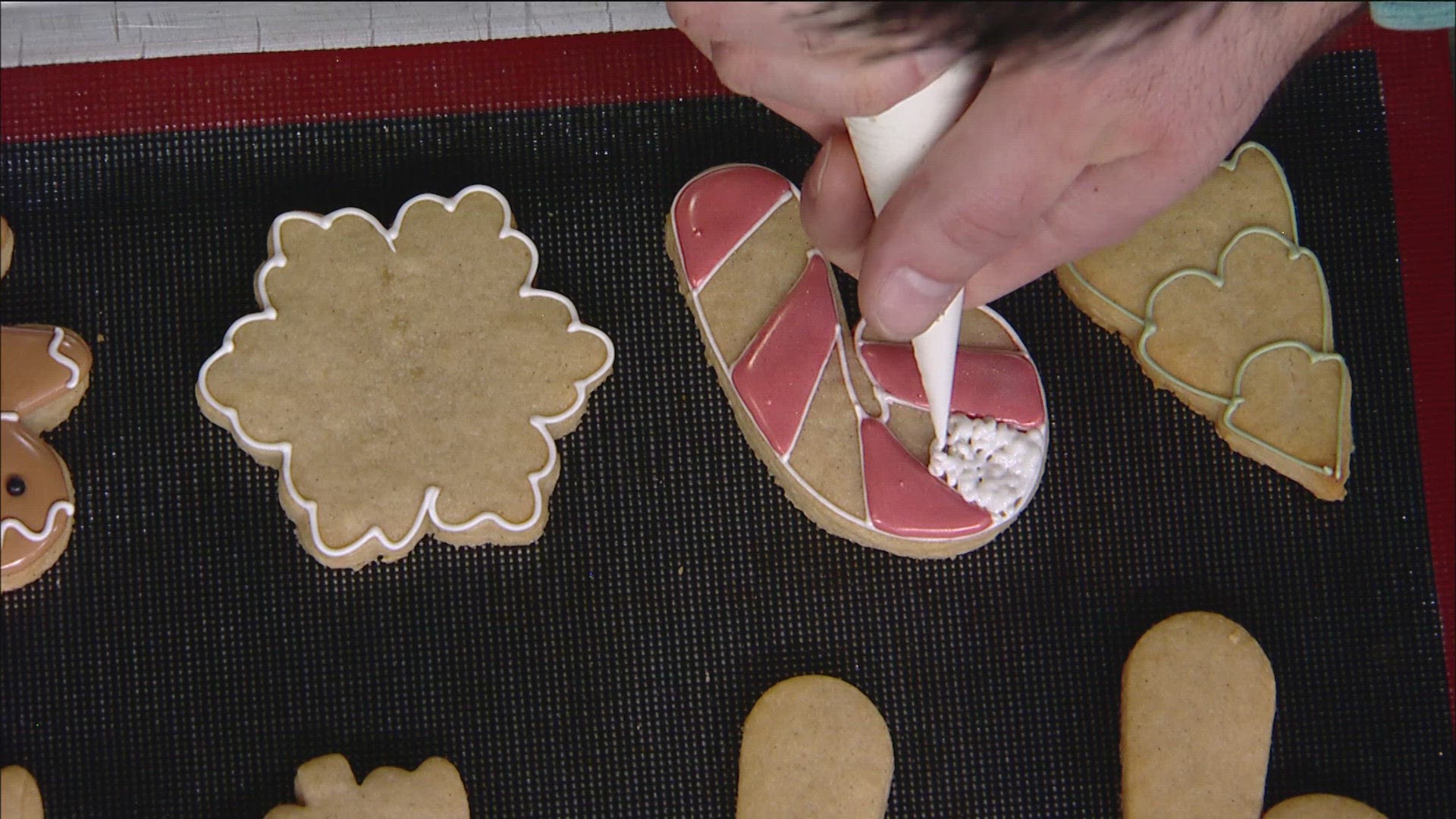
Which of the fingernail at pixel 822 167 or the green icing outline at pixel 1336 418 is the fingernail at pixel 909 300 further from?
the green icing outline at pixel 1336 418

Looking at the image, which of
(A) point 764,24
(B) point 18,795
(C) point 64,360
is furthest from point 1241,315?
(B) point 18,795

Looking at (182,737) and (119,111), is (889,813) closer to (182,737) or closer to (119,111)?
(182,737)

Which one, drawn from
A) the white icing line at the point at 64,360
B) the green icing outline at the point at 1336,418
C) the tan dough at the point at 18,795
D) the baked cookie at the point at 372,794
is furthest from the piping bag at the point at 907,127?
the tan dough at the point at 18,795

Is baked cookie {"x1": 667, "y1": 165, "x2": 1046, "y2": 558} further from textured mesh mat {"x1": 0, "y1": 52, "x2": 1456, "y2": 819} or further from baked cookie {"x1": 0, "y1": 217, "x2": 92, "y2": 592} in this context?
baked cookie {"x1": 0, "y1": 217, "x2": 92, "y2": 592}

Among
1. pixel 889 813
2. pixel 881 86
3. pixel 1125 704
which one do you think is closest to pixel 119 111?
pixel 881 86

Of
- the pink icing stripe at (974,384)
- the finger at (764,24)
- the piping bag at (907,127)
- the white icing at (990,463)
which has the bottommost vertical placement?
the white icing at (990,463)

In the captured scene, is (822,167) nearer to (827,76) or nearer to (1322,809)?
(827,76)
